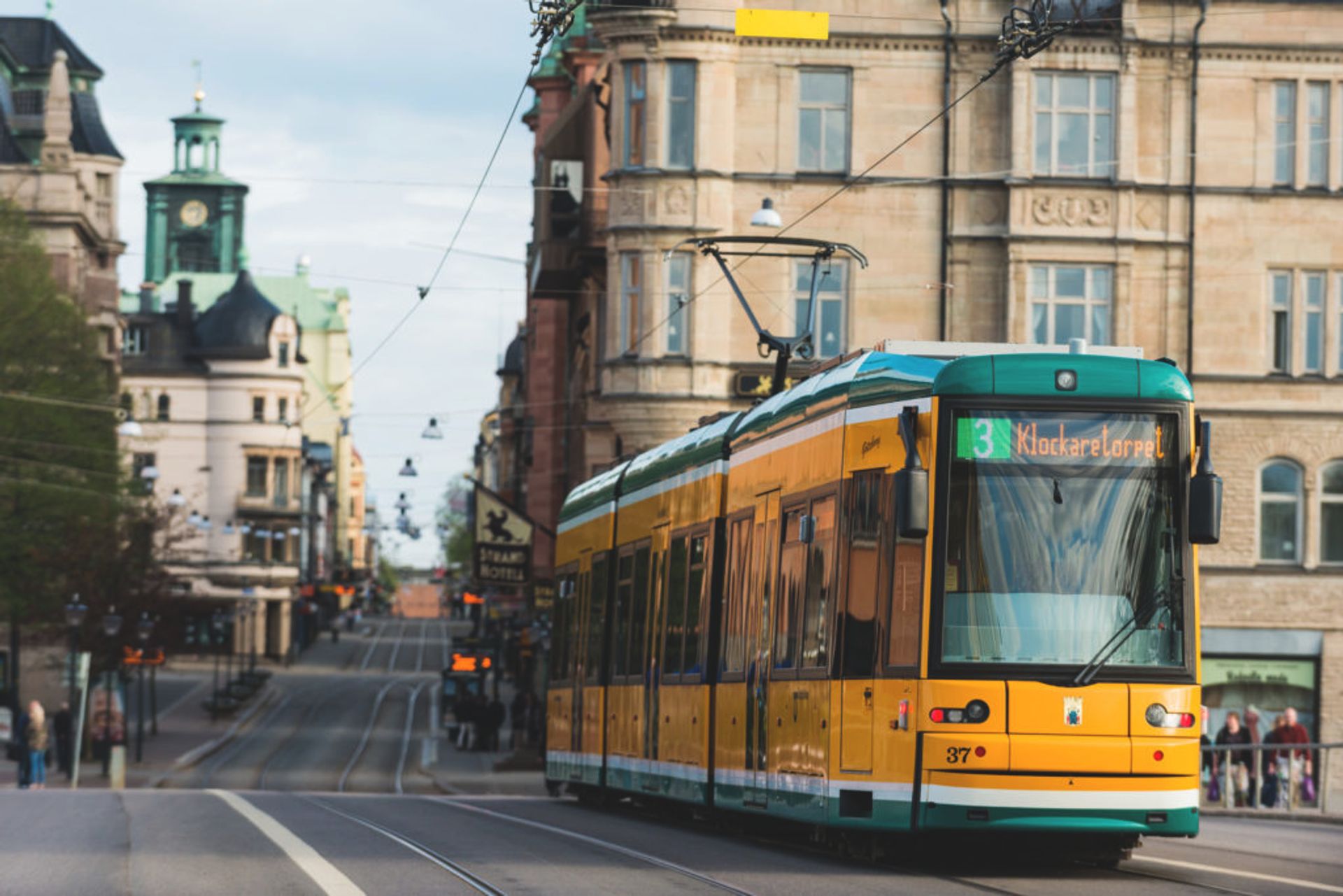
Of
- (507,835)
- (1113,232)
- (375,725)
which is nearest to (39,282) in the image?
(375,725)

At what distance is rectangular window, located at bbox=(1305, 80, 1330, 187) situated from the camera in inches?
1695

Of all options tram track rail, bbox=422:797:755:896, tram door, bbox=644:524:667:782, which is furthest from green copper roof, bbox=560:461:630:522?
tram track rail, bbox=422:797:755:896

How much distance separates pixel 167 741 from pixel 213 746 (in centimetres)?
300

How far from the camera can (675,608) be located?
2123 cm

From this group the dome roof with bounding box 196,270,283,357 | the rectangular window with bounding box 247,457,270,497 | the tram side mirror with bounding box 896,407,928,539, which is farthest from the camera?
the dome roof with bounding box 196,270,283,357

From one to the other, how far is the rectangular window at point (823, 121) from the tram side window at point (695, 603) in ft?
76.8

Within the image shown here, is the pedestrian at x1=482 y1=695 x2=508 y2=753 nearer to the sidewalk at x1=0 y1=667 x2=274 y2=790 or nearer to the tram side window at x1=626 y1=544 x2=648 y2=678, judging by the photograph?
the sidewalk at x1=0 y1=667 x2=274 y2=790

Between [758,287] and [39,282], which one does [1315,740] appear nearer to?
[758,287]

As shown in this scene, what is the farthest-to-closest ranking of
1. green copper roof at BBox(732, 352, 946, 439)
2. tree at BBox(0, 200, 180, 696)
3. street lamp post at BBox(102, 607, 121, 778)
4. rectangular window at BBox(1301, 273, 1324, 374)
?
tree at BBox(0, 200, 180, 696)
street lamp post at BBox(102, 607, 121, 778)
rectangular window at BBox(1301, 273, 1324, 374)
green copper roof at BBox(732, 352, 946, 439)

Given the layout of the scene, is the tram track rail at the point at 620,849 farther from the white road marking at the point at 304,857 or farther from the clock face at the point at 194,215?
the clock face at the point at 194,215

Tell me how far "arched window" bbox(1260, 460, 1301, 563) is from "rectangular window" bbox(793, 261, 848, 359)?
25.8 feet

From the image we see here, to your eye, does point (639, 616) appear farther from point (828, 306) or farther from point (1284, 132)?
point (1284, 132)

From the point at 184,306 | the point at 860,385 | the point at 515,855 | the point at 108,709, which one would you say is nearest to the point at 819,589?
the point at 860,385

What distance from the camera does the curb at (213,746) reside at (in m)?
54.6
